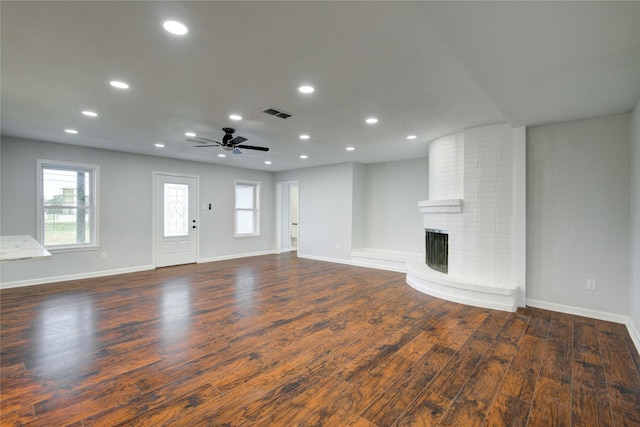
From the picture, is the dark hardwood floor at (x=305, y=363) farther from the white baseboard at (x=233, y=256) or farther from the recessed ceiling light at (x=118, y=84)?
the white baseboard at (x=233, y=256)

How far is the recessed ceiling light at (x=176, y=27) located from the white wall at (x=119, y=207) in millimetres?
4987

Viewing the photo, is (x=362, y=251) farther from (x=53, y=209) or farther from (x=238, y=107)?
(x=53, y=209)

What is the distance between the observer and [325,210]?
7.67 m

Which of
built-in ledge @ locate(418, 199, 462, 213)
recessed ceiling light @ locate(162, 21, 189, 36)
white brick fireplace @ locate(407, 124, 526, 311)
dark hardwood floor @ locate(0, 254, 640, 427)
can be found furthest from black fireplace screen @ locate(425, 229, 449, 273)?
recessed ceiling light @ locate(162, 21, 189, 36)

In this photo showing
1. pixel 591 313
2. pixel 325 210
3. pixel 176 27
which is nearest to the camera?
pixel 176 27

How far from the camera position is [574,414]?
188cm

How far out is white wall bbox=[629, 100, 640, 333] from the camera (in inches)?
117

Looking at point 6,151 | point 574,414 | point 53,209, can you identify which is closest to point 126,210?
point 53,209

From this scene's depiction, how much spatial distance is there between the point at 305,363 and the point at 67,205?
5.65 m

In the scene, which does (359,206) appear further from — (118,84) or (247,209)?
(118,84)

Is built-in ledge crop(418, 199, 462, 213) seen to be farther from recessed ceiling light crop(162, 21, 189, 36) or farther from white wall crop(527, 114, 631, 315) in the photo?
recessed ceiling light crop(162, 21, 189, 36)

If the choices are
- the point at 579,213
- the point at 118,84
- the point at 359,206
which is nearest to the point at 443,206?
the point at 579,213

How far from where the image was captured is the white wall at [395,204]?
6.62 m

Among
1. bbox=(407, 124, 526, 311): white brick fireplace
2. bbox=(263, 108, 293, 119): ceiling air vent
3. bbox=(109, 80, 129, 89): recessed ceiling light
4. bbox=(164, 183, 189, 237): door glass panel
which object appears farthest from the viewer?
bbox=(164, 183, 189, 237): door glass panel
